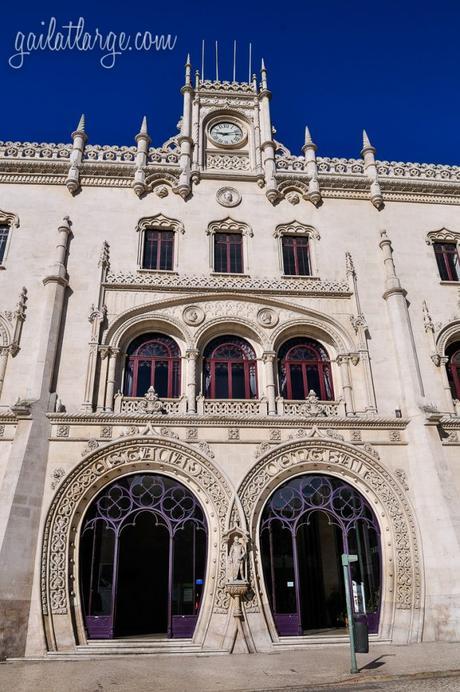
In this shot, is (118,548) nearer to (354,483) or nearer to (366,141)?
(354,483)

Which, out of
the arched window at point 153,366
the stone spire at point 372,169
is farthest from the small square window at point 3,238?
the stone spire at point 372,169

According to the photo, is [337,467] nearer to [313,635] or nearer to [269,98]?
[313,635]

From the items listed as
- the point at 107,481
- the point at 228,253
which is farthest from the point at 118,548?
the point at 228,253

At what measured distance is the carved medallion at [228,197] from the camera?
2255 cm

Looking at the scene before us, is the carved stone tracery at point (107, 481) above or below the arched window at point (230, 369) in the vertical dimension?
below

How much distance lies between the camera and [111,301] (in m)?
19.8

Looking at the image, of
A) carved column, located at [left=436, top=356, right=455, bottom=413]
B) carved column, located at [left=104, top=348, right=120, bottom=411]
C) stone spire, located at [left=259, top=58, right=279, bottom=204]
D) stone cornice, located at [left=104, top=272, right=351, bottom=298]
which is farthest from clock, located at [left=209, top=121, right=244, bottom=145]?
carved column, located at [left=436, top=356, right=455, bottom=413]

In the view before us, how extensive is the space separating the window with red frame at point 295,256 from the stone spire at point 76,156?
9.33 meters

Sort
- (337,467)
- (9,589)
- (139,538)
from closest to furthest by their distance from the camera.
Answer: (9,589) < (337,467) < (139,538)

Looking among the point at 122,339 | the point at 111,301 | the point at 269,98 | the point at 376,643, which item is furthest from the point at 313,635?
the point at 269,98

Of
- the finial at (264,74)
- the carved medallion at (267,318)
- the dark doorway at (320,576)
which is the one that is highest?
the finial at (264,74)

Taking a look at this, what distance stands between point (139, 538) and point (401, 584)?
1186cm

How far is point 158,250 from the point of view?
21516 millimetres

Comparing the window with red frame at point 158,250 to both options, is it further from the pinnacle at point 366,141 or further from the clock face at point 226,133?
the pinnacle at point 366,141
